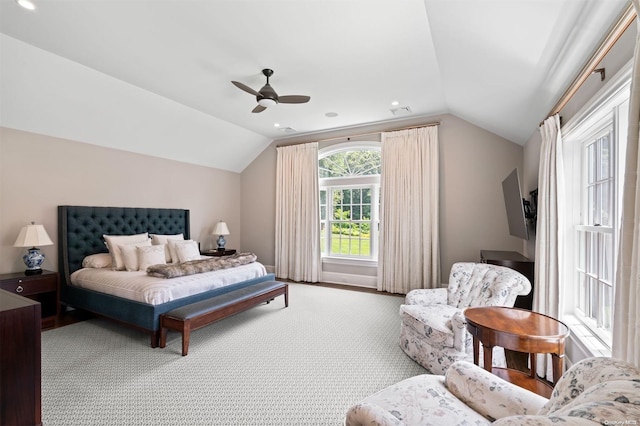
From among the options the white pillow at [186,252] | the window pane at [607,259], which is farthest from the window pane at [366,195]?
the window pane at [607,259]

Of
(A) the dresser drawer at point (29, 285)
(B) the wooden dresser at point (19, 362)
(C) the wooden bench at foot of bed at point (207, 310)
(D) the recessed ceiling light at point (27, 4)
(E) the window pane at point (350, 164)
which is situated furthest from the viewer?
(E) the window pane at point (350, 164)

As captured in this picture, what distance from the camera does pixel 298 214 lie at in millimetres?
6012

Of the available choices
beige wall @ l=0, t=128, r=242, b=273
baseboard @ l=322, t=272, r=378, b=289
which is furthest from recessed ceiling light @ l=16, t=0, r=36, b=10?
baseboard @ l=322, t=272, r=378, b=289

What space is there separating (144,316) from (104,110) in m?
2.87

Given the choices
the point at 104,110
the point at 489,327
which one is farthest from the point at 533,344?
the point at 104,110

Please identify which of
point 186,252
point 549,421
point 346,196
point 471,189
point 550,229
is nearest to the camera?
point 549,421

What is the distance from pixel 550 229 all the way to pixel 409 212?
2540 millimetres

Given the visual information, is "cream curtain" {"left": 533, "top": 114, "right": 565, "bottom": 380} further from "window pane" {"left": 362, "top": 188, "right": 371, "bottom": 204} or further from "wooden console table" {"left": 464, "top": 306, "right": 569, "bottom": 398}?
"window pane" {"left": 362, "top": 188, "right": 371, "bottom": 204}

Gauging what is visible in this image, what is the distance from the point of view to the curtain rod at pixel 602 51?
141 cm

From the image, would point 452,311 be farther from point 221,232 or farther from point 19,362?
point 221,232

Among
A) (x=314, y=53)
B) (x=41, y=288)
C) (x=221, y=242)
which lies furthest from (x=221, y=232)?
(x=314, y=53)

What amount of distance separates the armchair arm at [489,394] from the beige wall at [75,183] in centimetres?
495

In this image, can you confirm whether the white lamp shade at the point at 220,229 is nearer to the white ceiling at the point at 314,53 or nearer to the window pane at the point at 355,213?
the white ceiling at the point at 314,53

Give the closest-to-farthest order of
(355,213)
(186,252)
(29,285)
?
(29,285) → (186,252) → (355,213)
